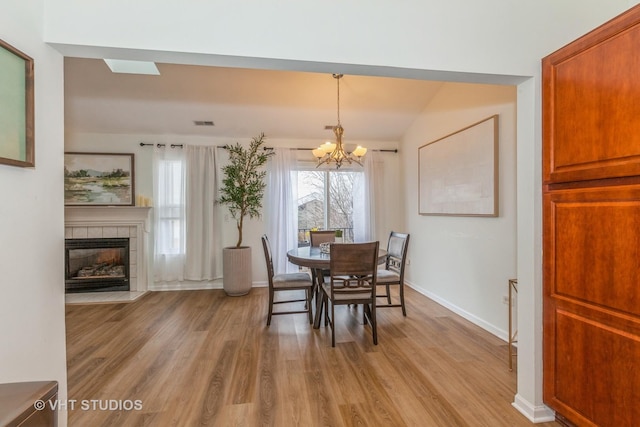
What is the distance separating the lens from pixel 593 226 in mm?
1442

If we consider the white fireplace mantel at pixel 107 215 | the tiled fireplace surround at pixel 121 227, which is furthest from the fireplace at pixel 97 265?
the white fireplace mantel at pixel 107 215

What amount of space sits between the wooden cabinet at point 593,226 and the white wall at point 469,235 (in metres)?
1.14

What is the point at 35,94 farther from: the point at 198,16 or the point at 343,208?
the point at 343,208

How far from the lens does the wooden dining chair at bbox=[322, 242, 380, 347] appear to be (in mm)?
2656

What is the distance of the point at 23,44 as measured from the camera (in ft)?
4.07

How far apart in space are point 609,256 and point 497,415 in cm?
112

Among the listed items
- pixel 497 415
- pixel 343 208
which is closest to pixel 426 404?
pixel 497 415

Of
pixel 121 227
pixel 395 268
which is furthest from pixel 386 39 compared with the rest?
pixel 121 227

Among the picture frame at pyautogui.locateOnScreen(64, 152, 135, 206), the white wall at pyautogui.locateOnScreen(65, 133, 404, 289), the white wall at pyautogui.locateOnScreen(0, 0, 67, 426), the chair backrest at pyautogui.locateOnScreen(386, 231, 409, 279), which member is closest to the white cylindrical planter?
the white wall at pyautogui.locateOnScreen(65, 133, 404, 289)

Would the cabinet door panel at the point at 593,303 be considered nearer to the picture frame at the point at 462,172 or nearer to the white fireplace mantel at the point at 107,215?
the picture frame at the point at 462,172

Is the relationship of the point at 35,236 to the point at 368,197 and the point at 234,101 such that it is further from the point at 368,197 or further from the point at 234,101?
the point at 368,197

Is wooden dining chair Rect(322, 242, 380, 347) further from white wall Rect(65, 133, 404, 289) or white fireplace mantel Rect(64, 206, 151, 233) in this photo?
white fireplace mantel Rect(64, 206, 151, 233)

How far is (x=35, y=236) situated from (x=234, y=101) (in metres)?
3.04

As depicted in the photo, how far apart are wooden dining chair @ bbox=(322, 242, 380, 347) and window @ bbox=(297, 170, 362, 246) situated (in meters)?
2.10
